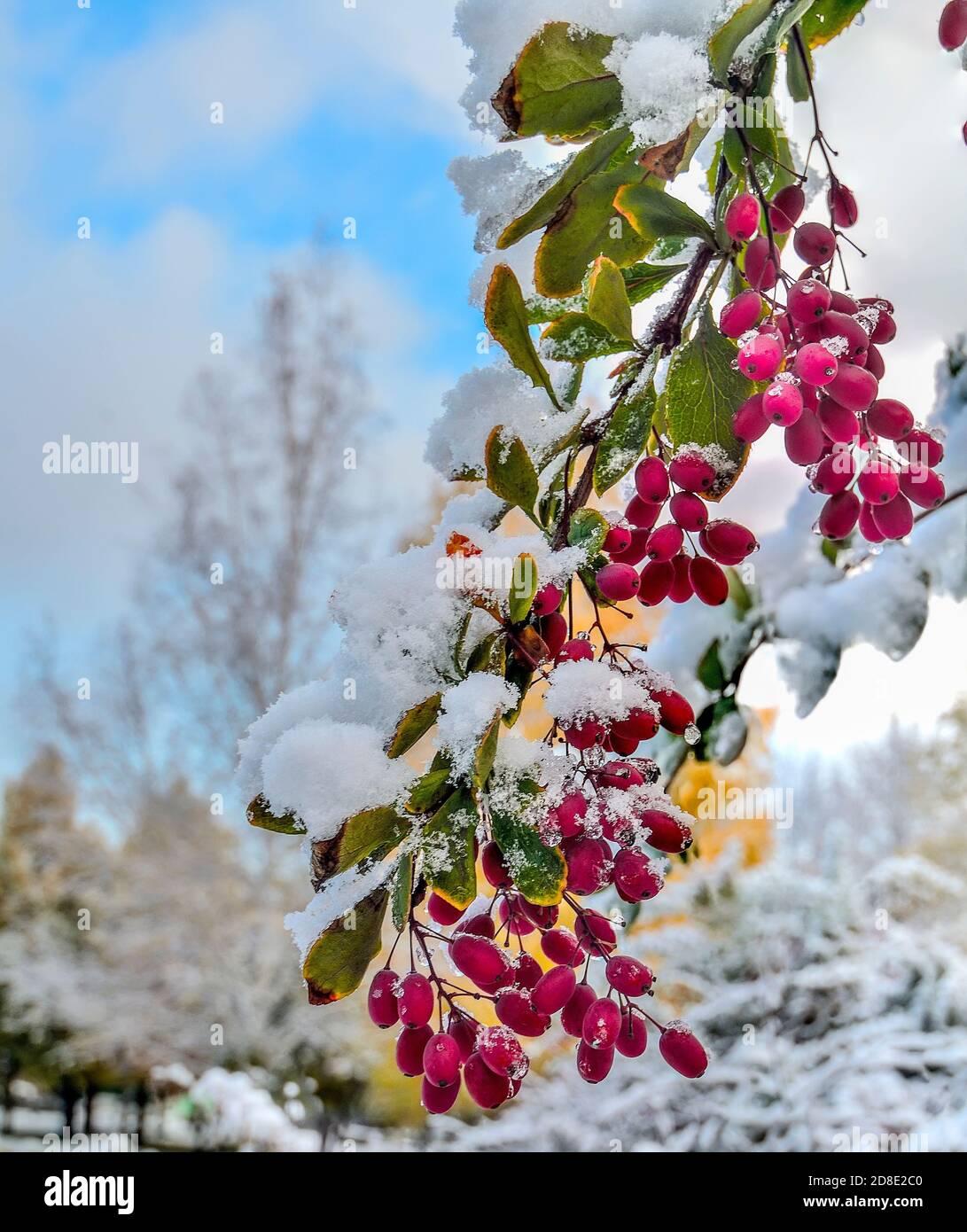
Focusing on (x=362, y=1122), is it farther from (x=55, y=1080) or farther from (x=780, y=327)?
(x=780, y=327)

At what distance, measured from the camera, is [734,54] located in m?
0.35

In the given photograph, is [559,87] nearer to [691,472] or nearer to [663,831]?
[691,472]

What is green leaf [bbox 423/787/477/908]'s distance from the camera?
0.30 meters

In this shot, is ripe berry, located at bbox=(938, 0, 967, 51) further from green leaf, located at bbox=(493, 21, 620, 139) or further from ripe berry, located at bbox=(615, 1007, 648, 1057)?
ripe berry, located at bbox=(615, 1007, 648, 1057)

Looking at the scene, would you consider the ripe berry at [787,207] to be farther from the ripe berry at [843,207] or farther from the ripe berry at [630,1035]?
the ripe berry at [630,1035]

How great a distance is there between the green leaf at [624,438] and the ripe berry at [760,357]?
0.14 feet

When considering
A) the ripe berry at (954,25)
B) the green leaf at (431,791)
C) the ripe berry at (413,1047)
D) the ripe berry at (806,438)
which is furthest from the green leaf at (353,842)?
the ripe berry at (954,25)

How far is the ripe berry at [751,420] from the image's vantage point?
352 mm

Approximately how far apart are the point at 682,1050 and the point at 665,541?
20cm

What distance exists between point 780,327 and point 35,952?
20.6 feet

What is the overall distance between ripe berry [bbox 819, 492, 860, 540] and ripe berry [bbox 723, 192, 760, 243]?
135 mm

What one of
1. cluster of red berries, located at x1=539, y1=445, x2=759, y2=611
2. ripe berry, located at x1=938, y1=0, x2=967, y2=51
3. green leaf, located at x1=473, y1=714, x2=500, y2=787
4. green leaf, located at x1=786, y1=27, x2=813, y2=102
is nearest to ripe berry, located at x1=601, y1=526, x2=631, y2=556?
cluster of red berries, located at x1=539, y1=445, x2=759, y2=611
